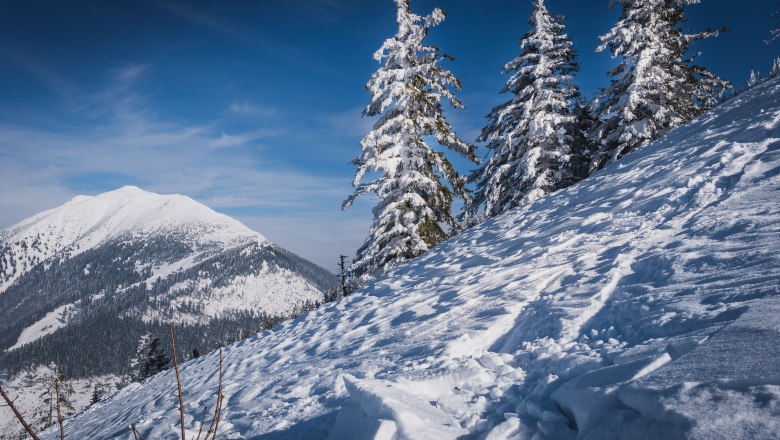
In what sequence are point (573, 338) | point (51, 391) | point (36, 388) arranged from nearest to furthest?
1. point (51, 391)
2. point (573, 338)
3. point (36, 388)

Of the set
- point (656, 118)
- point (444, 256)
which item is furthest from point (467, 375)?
point (656, 118)

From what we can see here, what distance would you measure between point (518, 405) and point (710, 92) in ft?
71.6

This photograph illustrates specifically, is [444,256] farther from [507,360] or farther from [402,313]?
[507,360]

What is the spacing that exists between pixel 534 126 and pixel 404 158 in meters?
5.41

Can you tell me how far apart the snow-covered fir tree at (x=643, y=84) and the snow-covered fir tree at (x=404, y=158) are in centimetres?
592

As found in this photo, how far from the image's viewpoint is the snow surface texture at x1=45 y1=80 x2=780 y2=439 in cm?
222

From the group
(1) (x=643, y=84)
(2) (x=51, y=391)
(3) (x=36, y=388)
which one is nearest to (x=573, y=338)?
(2) (x=51, y=391)

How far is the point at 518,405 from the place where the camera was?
2914 mm

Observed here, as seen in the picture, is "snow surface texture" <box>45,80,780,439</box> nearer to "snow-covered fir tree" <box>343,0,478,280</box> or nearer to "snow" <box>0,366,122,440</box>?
"snow-covered fir tree" <box>343,0,478,280</box>

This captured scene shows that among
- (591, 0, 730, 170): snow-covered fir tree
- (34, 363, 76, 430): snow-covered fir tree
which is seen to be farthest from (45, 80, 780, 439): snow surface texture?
(591, 0, 730, 170): snow-covered fir tree

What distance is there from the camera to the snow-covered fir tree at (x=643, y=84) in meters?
13.4

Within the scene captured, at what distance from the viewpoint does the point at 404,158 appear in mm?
13062

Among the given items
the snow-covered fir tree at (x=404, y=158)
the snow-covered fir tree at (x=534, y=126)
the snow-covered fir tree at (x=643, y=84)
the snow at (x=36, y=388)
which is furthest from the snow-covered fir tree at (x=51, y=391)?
the snow at (x=36, y=388)

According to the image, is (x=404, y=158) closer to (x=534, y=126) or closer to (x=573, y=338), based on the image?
(x=534, y=126)
